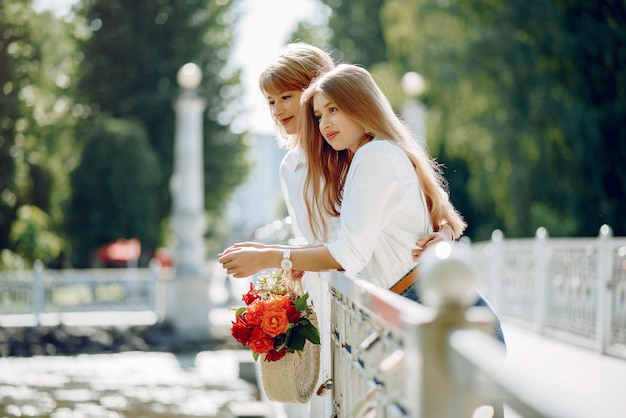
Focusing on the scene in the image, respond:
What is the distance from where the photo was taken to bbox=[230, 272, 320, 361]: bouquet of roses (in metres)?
3.31

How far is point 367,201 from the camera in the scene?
2785 millimetres

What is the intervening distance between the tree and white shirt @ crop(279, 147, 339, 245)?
29.3 metres

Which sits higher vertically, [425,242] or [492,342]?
[425,242]

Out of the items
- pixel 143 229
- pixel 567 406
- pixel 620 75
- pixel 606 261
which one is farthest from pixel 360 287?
pixel 143 229

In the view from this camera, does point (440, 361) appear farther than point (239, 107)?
No

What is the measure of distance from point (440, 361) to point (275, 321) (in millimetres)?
1682

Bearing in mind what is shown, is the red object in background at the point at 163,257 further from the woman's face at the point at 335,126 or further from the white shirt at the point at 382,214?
the white shirt at the point at 382,214

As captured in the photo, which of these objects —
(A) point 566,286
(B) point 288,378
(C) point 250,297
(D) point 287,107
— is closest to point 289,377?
(B) point 288,378

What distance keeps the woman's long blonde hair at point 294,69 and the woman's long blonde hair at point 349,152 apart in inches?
17.4

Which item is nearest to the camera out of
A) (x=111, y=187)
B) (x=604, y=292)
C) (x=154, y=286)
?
(x=604, y=292)

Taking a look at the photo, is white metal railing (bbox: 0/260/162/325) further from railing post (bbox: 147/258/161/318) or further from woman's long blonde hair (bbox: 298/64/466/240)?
woman's long blonde hair (bbox: 298/64/466/240)

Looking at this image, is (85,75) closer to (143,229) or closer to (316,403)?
(143,229)

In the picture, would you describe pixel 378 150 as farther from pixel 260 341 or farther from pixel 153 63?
pixel 153 63

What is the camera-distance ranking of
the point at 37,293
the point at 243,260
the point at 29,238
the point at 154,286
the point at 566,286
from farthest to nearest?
the point at 29,238, the point at 154,286, the point at 37,293, the point at 566,286, the point at 243,260
